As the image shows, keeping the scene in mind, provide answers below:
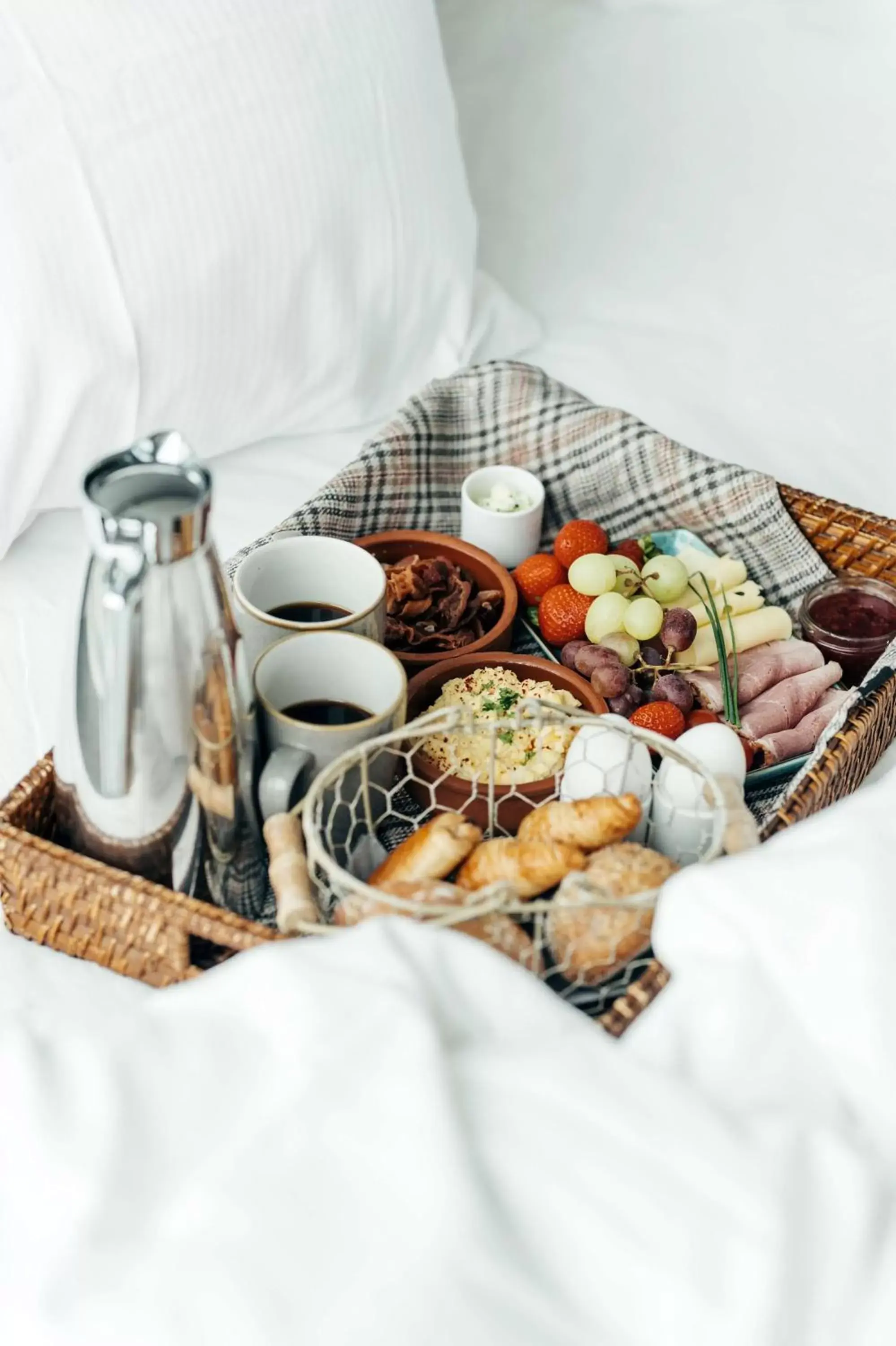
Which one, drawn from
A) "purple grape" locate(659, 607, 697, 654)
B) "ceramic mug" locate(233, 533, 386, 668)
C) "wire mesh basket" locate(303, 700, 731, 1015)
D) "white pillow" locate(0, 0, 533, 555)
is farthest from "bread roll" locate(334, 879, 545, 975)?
"white pillow" locate(0, 0, 533, 555)

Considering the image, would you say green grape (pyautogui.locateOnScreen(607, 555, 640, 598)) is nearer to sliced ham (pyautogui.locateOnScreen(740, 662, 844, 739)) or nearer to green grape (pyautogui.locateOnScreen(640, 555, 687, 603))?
green grape (pyautogui.locateOnScreen(640, 555, 687, 603))

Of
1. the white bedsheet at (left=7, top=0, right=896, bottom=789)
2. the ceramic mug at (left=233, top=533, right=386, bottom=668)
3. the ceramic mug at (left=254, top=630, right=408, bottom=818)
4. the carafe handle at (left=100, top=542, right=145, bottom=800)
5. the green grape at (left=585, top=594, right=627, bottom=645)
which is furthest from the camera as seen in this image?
the white bedsheet at (left=7, top=0, right=896, bottom=789)

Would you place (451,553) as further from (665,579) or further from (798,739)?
(798,739)

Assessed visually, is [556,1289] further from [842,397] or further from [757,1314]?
[842,397]

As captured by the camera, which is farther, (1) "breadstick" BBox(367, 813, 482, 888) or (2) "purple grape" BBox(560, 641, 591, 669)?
(2) "purple grape" BBox(560, 641, 591, 669)

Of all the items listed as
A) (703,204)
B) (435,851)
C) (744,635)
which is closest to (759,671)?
(744,635)

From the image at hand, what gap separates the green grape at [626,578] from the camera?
95 centimetres

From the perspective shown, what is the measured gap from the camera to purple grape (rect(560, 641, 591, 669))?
0.91 meters

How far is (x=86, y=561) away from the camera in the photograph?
0.60m

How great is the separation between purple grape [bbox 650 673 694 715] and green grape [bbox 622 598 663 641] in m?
0.04

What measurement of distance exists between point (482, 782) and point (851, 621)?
33 centimetres

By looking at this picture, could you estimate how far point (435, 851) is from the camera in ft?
2.16

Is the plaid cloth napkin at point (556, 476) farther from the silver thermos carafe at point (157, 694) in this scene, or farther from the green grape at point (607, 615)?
the silver thermos carafe at point (157, 694)

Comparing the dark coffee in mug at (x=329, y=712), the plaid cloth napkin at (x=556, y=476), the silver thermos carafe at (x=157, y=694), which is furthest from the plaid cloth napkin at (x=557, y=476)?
the silver thermos carafe at (x=157, y=694)
